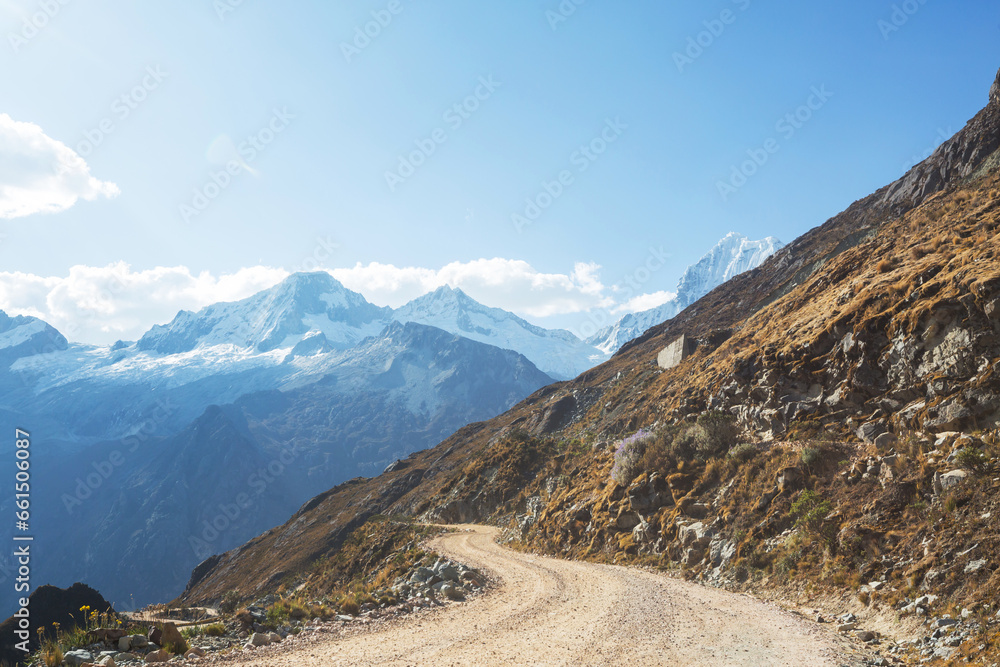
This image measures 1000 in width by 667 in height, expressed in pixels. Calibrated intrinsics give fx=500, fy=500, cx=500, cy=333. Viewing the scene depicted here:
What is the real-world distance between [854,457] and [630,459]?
12003mm

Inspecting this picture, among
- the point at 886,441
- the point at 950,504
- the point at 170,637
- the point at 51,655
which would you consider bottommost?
the point at 950,504

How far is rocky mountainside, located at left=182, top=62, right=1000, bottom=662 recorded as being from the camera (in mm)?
11766

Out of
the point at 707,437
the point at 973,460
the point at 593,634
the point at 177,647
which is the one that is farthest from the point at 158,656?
the point at 707,437

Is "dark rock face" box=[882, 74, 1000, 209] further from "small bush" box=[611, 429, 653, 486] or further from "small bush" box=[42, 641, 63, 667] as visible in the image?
"small bush" box=[42, 641, 63, 667]

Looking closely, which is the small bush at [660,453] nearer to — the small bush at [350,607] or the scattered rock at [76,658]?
the small bush at [350,607]

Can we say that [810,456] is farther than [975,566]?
Yes

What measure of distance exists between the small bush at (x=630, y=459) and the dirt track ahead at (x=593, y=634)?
355 inches

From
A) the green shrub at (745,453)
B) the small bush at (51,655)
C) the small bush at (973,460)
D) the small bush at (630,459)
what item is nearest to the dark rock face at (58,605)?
the small bush at (51,655)

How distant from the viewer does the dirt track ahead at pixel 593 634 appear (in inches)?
411

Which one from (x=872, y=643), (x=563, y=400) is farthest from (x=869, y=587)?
(x=563, y=400)

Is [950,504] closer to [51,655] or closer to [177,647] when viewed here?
[177,647]

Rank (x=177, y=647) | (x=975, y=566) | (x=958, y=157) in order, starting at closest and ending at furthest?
(x=975, y=566) < (x=177, y=647) < (x=958, y=157)

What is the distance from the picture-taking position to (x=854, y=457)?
54.0 feet

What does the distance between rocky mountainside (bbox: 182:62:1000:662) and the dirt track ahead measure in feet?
5.87
